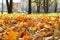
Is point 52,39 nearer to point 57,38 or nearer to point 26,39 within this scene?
point 57,38

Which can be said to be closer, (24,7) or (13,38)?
(13,38)

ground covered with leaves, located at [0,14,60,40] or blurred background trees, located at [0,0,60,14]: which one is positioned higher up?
ground covered with leaves, located at [0,14,60,40]

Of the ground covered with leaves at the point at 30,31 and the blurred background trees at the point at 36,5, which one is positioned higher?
the ground covered with leaves at the point at 30,31

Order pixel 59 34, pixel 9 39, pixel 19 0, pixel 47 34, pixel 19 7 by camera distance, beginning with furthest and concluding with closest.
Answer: pixel 19 0 < pixel 19 7 < pixel 47 34 < pixel 59 34 < pixel 9 39

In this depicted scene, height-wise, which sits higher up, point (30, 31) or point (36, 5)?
point (30, 31)

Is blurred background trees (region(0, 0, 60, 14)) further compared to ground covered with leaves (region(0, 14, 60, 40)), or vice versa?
blurred background trees (region(0, 0, 60, 14))

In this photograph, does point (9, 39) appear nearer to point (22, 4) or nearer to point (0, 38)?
point (0, 38)

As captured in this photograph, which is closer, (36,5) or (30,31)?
(30,31)

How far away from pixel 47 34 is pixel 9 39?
1.88 ft

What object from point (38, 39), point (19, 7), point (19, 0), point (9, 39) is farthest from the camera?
point (19, 0)

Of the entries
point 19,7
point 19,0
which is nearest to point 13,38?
point 19,7

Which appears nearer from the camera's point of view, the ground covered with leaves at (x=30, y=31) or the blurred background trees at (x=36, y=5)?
the ground covered with leaves at (x=30, y=31)

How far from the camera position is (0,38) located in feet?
5.39

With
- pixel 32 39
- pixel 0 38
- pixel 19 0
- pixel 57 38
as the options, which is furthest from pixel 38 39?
pixel 19 0
